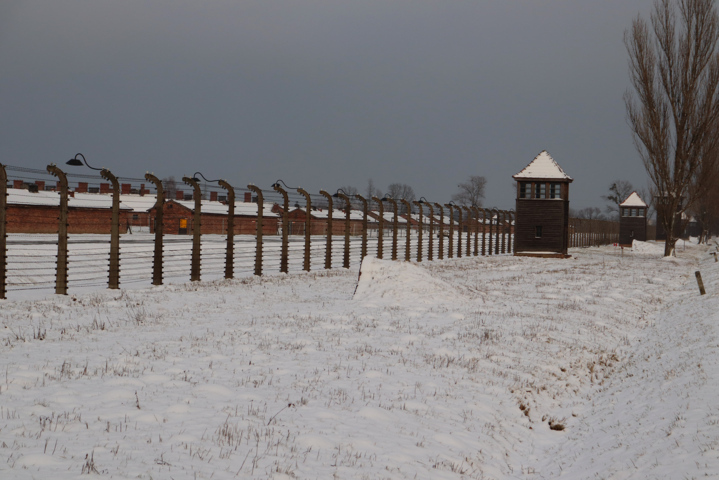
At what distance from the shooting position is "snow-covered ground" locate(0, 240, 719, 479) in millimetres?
5414

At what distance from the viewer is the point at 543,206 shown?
42000mm

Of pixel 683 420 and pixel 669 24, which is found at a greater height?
pixel 669 24

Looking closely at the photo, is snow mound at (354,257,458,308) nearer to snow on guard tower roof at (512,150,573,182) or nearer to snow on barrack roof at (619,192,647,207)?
snow on guard tower roof at (512,150,573,182)

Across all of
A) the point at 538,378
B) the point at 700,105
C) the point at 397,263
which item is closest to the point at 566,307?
the point at 397,263

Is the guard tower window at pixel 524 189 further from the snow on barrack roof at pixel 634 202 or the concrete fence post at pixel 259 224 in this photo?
the snow on barrack roof at pixel 634 202

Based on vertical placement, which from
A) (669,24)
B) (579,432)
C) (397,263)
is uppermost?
(669,24)

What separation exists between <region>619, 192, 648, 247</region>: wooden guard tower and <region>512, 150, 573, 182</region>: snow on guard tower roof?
4246 centimetres

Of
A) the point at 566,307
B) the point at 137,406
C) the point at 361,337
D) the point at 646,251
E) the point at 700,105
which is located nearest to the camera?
the point at 137,406

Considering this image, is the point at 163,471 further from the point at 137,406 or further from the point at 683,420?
the point at 683,420

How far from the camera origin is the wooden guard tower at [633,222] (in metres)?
79.6

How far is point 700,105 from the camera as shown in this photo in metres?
38.7

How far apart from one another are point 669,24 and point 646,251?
22.7 m

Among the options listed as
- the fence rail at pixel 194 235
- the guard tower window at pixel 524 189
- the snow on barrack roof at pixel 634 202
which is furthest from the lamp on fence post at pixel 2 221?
the snow on barrack roof at pixel 634 202

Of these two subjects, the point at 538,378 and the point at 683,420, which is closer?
the point at 683,420
